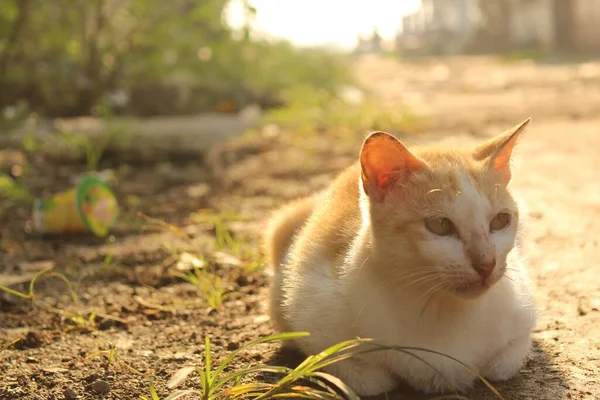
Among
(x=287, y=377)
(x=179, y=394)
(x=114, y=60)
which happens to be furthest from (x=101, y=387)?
(x=114, y=60)

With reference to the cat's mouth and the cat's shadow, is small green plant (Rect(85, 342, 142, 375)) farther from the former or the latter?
the cat's mouth

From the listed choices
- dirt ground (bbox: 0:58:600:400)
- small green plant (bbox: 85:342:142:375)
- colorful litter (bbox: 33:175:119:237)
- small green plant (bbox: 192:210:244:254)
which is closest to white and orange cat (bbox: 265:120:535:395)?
dirt ground (bbox: 0:58:600:400)

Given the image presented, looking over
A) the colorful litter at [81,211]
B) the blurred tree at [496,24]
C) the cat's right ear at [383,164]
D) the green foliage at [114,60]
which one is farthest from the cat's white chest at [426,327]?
the blurred tree at [496,24]

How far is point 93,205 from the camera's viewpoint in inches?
163

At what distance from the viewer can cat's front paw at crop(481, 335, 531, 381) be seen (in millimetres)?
2244

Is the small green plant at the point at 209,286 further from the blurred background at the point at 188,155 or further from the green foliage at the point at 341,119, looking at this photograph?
the green foliage at the point at 341,119

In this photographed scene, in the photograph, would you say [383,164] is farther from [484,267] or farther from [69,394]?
[69,394]

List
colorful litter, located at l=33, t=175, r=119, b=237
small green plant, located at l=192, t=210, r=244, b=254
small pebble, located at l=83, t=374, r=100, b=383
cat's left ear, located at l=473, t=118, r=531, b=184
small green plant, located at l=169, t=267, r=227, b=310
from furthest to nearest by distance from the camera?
colorful litter, located at l=33, t=175, r=119, b=237 → small green plant, located at l=192, t=210, r=244, b=254 → small green plant, located at l=169, t=267, r=227, b=310 → small pebble, located at l=83, t=374, r=100, b=383 → cat's left ear, located at l=473, t=118, r=531, b=184

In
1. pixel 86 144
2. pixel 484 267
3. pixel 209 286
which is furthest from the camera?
pixel 86 144

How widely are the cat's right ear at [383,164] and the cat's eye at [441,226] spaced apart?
16cm

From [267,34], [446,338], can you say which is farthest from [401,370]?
[267,34]

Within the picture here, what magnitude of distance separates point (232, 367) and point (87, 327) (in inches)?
27.7

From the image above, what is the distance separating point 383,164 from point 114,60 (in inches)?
272

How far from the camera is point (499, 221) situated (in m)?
2.10
